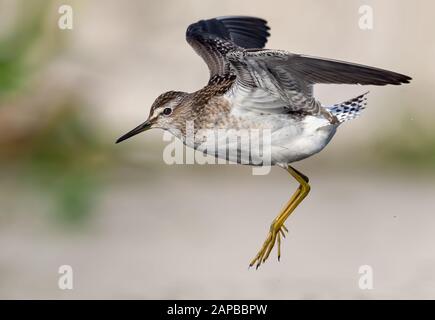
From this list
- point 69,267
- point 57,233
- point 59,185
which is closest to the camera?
point 69,267

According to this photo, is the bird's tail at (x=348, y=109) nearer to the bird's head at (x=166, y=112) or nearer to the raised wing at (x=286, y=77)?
the raised wing at (x=286, y=77)

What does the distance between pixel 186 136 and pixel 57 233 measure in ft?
7.08

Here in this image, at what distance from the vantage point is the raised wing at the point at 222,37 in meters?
5.85

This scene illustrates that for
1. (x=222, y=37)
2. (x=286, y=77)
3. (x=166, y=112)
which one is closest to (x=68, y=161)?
(x=222, y=37)

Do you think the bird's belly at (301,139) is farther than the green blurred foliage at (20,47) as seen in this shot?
No

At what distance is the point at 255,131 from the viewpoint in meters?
5.30

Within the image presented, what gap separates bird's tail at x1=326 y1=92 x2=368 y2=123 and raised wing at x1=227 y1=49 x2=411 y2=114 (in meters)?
0.31

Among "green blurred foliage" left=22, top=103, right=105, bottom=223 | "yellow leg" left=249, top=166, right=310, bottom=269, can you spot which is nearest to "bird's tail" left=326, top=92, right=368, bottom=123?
"yellow leg" left=249, top=166, right=310, bottom=269

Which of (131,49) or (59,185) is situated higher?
(131,49)

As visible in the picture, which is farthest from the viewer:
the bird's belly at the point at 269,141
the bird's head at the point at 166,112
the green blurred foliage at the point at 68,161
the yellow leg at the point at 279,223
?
the green blurred foliage at the point at 68,161

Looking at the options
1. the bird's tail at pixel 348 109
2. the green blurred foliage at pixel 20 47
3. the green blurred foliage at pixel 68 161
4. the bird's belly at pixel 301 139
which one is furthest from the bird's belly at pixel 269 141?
the green blurred foliage at pixel 20 47

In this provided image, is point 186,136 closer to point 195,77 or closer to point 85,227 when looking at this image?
point 85,227

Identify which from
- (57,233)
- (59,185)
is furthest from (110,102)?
(57,233)

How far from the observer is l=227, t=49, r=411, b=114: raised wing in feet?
16.1
